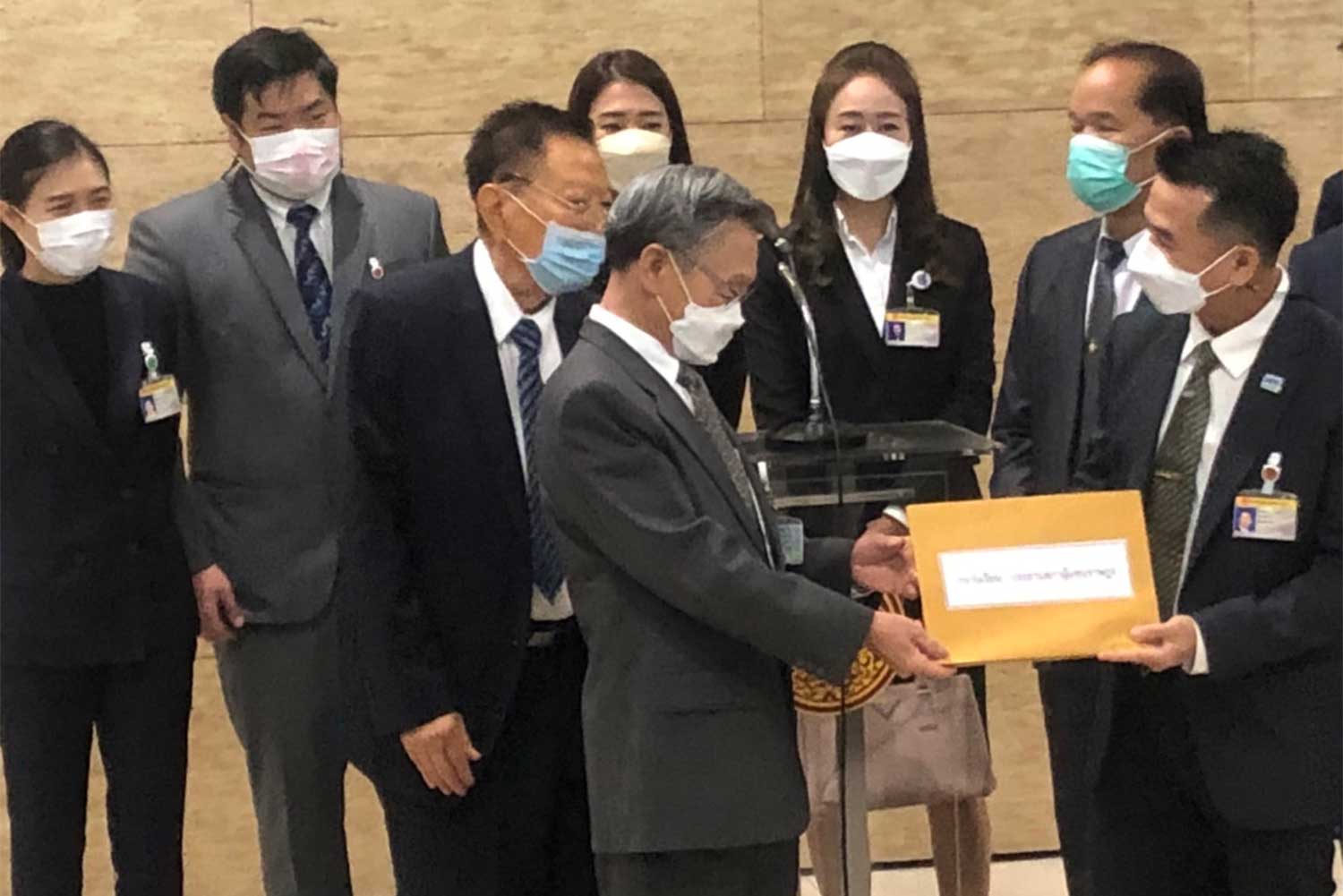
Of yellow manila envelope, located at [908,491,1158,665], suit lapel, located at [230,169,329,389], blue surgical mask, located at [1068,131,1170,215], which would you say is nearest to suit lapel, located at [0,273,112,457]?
suit lapel, located at [230,169,329,389]

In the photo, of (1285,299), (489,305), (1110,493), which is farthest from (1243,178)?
(489,305)

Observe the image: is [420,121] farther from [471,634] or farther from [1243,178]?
[1243,178]

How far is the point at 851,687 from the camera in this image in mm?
2705

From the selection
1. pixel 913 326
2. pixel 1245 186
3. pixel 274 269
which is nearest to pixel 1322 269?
pixel 913 326

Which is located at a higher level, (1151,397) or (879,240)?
(879,240)

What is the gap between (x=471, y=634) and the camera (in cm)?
262

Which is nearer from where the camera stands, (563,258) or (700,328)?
(700,328)

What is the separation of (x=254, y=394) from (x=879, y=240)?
1.30 metres

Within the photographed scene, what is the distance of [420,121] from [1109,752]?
257 cm

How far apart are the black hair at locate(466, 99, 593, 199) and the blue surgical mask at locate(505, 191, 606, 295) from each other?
0.05 meters

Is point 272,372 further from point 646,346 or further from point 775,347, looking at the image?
point 646,346

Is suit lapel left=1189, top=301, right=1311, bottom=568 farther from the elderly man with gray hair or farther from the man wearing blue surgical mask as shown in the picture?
the man wearing blue surgical mask

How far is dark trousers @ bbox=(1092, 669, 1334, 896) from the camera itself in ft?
8.14

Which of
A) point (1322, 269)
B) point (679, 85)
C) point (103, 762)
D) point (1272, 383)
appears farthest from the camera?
point (679, 85)
